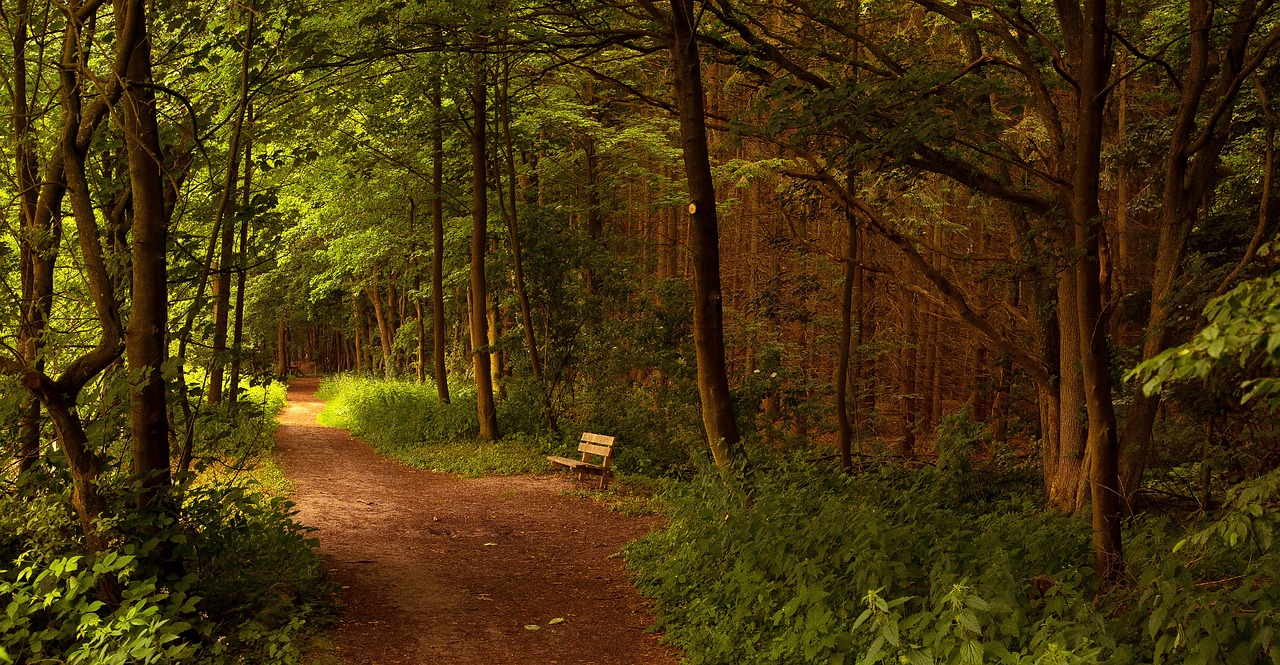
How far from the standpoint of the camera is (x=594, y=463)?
13.7m

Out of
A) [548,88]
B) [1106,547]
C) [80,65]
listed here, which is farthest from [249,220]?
[548,88]

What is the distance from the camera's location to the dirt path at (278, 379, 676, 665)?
641cm

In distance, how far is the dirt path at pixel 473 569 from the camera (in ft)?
21.0

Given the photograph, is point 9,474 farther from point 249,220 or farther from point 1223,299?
point 1223,299

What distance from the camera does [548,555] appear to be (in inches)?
362

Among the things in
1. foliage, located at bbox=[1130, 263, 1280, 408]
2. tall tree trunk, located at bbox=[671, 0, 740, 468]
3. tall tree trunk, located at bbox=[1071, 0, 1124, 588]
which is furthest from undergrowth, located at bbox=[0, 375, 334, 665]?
tall tree trunk, located at bbox=[1071, 0, 1124, 588]

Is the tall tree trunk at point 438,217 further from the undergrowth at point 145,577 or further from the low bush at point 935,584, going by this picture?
the undergrowth at point 145,577

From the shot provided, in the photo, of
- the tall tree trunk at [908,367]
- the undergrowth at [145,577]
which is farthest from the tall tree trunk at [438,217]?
the tall tree trunk at [908,367]

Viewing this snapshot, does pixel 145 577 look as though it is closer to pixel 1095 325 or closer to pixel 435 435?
pixel 1095 325

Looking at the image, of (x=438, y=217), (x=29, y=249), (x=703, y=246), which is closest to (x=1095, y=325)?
(x=703, y=246)

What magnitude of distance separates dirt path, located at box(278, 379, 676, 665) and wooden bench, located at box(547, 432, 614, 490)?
0.38 metres

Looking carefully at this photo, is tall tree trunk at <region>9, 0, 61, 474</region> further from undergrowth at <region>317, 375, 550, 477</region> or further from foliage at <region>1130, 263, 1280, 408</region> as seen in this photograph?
undergrowth at <region>317, 375, 550, 477</region>

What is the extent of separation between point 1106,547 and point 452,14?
8130 mm

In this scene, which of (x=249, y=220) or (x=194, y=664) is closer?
(x=194, y=664)
